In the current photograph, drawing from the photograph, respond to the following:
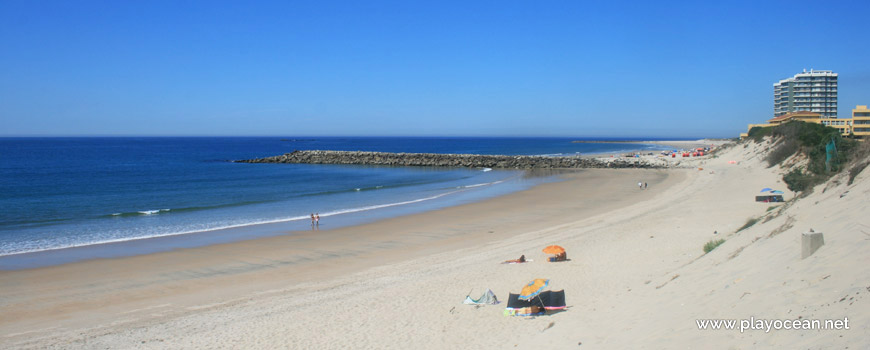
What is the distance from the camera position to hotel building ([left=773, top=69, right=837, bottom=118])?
341 feet

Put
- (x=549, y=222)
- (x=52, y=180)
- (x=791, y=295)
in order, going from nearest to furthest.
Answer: (x=791, y=295)
(x=549, y=222)
(x=52, y=180)

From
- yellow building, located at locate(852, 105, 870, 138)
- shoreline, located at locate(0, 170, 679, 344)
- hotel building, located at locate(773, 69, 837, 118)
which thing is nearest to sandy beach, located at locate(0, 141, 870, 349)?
shoreline, located at locate(0, 170, 679, 344)

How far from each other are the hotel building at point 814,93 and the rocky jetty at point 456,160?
2287 inches

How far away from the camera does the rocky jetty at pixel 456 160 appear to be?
65.0 m

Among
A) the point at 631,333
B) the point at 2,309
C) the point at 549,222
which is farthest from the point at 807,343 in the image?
the point at 549,222

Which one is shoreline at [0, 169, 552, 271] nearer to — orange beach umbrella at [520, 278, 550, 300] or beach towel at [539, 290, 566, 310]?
orange beach umbrella at [520, 278, 550, 300]

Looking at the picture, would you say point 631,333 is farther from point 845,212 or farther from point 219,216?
point 219,216

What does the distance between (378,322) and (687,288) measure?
18.6 feet

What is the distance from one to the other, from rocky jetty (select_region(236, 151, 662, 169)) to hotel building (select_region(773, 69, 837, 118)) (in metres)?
58.1

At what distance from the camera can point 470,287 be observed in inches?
506

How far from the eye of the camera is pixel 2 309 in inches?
493

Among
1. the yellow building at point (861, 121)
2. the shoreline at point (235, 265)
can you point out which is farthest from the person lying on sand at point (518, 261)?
the yellow building at point (861, 121)

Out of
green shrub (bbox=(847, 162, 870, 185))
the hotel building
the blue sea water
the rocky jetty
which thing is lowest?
the blue sea water

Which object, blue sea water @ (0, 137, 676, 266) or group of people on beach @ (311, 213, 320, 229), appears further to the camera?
group of people on beach @ (311, 213, 320, 229)
